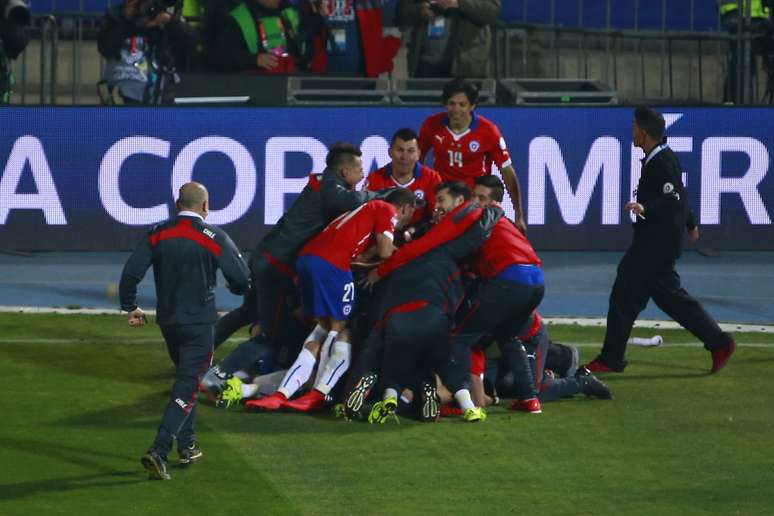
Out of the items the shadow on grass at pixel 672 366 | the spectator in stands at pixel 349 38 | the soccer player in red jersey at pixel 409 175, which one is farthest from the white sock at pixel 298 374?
the spectator in stands at pixel 349 38

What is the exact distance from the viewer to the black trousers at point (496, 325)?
39.1 feet

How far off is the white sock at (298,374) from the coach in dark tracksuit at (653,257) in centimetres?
250

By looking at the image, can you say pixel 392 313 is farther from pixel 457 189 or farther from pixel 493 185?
pixel 493 185

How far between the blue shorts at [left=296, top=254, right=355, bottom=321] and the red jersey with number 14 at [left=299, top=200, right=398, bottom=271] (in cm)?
5

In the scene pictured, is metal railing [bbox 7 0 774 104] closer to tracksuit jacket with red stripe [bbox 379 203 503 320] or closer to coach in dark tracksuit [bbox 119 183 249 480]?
tracksuit jacket with red stripe [bbox 379 203 503 320]

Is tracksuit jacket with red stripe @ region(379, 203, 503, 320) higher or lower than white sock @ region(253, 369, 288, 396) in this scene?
higher

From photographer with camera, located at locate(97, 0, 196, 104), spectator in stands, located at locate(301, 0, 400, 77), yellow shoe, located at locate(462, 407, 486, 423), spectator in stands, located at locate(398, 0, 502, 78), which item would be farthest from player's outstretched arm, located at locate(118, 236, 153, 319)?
spectator in stands, located at locate(301, 0, 400, 77)

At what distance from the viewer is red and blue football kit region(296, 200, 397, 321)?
1215cm

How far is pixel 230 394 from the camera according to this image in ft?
39.8

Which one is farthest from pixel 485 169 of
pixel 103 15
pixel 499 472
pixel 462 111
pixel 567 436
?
pixel 103 15

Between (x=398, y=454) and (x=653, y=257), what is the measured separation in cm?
358

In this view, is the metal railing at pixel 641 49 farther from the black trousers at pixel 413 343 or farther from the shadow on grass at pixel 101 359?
the black trousers at pixel 413 343

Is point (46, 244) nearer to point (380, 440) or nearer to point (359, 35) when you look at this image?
point (359, 35)

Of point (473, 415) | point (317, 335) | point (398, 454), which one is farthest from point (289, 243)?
point (398, 454)
